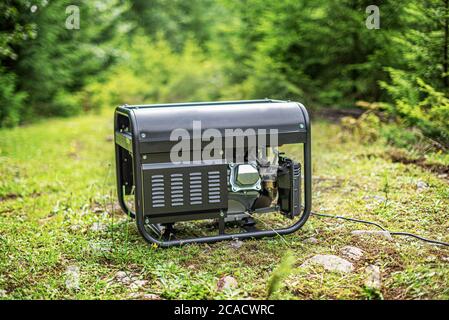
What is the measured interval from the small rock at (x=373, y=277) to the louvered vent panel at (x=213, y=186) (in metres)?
1.07

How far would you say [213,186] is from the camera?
376cm

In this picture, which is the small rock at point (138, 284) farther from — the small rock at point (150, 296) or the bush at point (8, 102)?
the bush at point (8, 102)

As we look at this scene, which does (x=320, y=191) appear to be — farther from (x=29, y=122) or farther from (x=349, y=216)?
(x=29, y=122)

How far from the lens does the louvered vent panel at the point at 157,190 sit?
3.63 meters

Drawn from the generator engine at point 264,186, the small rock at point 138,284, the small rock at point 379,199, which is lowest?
the small rock at point 138,284

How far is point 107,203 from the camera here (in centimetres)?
514

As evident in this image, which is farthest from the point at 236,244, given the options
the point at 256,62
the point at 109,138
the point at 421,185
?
the point at 256,62

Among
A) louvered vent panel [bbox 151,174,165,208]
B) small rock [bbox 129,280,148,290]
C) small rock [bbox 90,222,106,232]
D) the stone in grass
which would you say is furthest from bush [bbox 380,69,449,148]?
small rock [bbox 129,280,148,290]

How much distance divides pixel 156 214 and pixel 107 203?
1591 millimetres

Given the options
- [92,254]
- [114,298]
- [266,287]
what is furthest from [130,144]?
[266,287]

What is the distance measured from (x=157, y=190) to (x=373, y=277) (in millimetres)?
1423

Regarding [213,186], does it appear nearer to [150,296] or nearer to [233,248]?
[233,248]

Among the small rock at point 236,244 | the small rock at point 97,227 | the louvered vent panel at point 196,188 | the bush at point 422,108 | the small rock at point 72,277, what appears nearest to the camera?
the small rock at point 72,277

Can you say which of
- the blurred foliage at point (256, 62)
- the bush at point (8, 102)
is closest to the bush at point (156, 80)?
the blurred foliage at point (256, 62)
